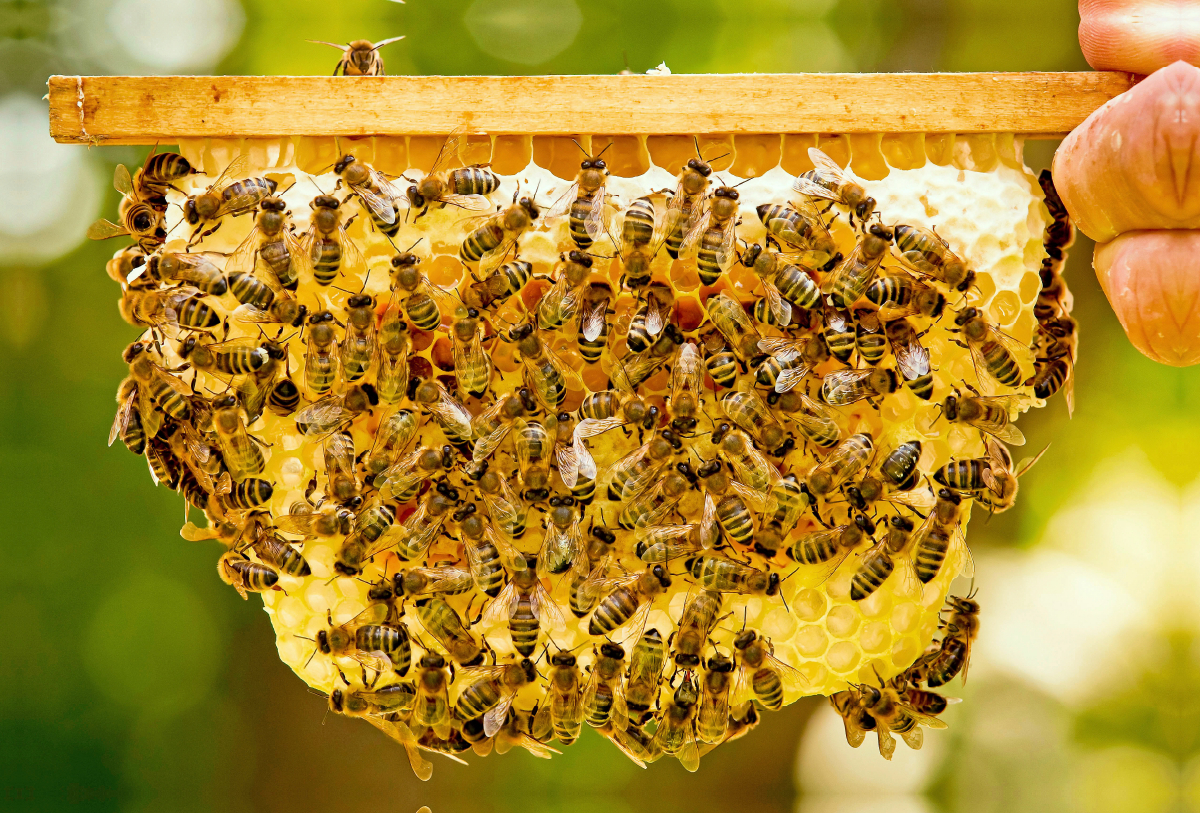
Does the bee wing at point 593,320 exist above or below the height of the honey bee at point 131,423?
above

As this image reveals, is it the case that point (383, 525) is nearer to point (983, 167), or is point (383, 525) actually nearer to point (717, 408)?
point (717, 408)

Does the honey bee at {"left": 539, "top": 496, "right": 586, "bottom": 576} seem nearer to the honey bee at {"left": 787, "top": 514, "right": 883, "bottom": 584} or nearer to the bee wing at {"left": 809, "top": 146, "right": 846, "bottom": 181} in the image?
the honey bee at {"left": 787, "top": 514, "right": 883, "bottom": 584}

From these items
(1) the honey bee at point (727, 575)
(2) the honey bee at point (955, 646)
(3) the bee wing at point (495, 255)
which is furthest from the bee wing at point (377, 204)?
(2) the honey bee at point (955, 646)

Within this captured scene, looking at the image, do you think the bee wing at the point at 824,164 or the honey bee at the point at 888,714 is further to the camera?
the honey bee at the point at 888,714

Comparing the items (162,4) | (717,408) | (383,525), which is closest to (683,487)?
(717,408)

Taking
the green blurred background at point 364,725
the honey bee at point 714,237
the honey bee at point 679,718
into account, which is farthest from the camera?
the green blurred background at point 364,725

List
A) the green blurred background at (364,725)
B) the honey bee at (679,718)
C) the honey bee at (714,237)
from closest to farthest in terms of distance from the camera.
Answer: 1. the honey bee at (714,237)
2. the honey bee at (679,718)
3. the green blurred background at (364,725)

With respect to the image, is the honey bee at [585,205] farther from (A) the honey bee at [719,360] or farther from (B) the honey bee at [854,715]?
(B) the honey bee at [854,715]

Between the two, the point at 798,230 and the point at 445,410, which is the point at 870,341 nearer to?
the point at 798,230
